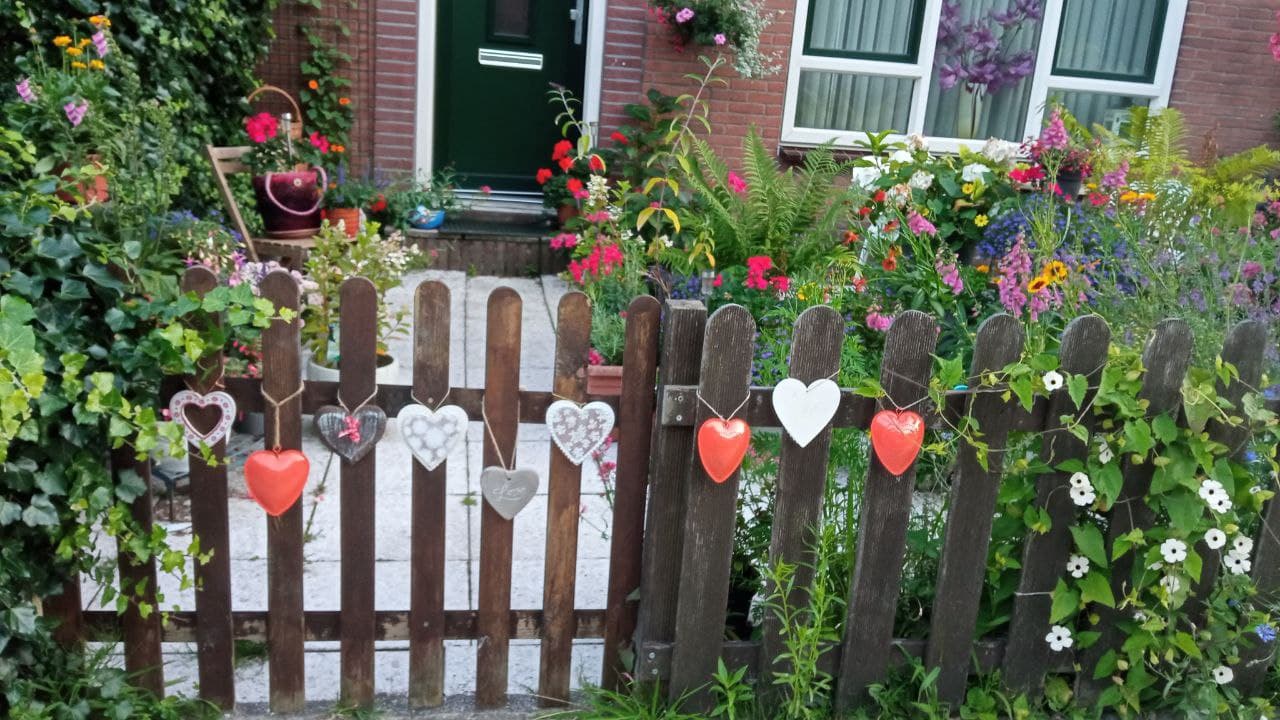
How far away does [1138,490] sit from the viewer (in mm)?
2508

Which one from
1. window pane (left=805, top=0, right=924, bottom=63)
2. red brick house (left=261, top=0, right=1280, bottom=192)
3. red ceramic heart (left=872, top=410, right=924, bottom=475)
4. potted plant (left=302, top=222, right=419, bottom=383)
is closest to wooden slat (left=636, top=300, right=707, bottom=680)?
red ceramic heart (left=872, top=410, right=924, bottom=475)

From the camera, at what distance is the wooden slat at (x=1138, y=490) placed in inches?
95.6

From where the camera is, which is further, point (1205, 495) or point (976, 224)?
point (976, 224)

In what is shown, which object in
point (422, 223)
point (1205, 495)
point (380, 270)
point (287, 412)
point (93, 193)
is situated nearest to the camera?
point (287, 412)

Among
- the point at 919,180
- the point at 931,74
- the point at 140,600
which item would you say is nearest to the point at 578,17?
the point at 931,74

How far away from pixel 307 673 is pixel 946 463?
1.88 metres

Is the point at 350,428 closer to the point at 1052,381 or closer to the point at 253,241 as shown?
the point at 1052,381

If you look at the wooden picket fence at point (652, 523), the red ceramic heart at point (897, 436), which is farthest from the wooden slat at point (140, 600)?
the red ceramic heart at point (897, 436)

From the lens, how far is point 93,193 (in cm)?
325

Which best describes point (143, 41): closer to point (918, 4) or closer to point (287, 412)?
point (287, 412)

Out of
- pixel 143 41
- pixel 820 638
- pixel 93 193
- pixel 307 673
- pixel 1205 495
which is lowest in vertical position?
pixel 307 673

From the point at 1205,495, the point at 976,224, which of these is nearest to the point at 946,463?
the point at 1205,495

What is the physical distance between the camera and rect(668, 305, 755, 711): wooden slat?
228 centimetres

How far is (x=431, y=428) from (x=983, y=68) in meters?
6.58
